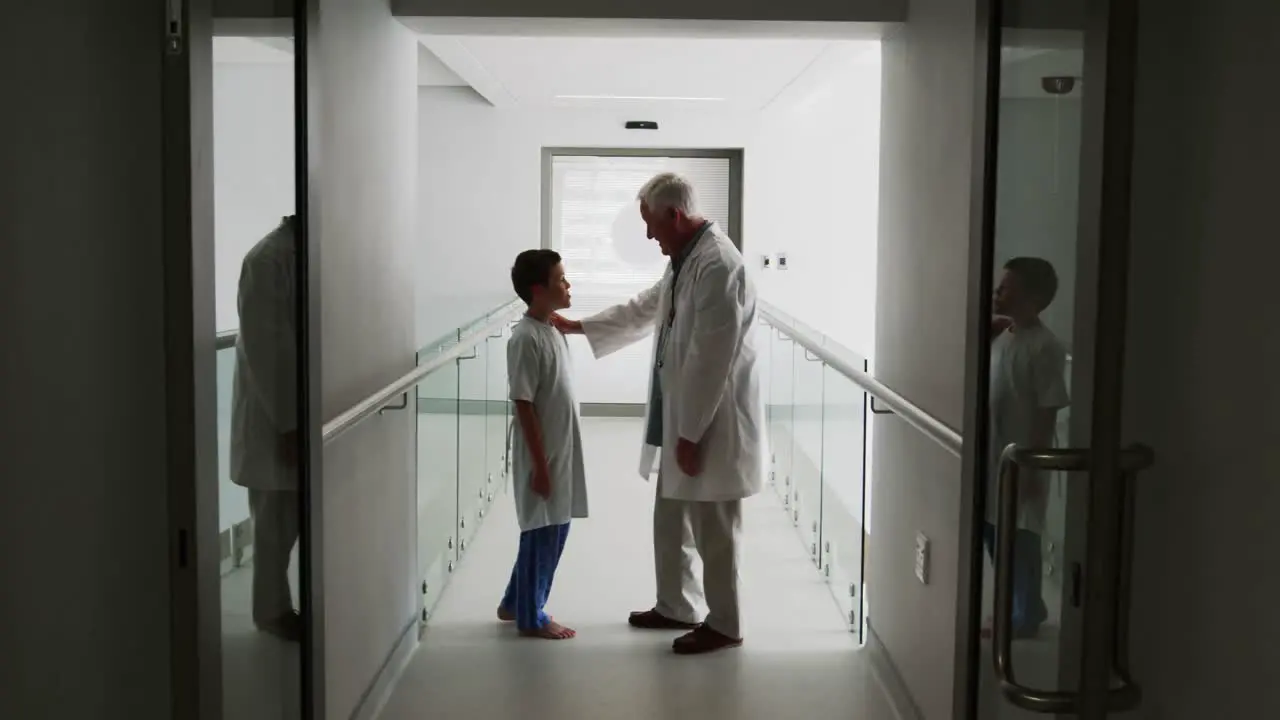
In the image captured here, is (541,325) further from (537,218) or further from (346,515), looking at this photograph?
(537,218)

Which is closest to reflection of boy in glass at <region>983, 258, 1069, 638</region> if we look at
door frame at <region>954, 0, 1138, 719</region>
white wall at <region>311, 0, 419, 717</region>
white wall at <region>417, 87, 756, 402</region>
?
door frame at <region>954, 0, 1138, 719</region>

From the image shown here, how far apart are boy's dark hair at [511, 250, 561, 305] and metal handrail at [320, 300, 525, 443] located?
0.39 meters

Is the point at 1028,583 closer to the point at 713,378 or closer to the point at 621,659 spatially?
the point at 713,378

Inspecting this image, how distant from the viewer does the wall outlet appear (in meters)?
3.47

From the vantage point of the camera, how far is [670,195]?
434 cm

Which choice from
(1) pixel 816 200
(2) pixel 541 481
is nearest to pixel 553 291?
(2) pixel 541 481

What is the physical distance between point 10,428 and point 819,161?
Result: 27.5 ft

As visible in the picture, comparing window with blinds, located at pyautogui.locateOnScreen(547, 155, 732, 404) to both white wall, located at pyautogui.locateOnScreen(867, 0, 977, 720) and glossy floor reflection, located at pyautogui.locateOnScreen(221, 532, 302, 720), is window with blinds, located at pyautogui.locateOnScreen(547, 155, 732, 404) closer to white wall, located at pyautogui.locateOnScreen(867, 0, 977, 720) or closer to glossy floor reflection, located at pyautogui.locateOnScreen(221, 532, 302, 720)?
white wall, located at pyautogui.locateOnScreen(867, 0, 977, 720)

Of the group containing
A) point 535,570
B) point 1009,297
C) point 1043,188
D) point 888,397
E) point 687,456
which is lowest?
point 535,570

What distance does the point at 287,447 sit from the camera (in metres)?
2.29

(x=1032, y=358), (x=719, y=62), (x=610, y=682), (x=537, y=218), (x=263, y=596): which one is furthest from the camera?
(x=537, y=218)

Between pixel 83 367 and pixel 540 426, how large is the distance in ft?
8.29

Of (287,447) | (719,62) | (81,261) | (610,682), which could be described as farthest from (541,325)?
(719,62)

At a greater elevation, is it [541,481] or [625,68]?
[625,68]
